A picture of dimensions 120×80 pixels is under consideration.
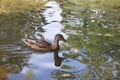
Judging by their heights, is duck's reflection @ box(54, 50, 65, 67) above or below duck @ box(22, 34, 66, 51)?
below

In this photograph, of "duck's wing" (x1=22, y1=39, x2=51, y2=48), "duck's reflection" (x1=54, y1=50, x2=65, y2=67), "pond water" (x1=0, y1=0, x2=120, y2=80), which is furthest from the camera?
"duck's wing" (x1=22, y1=39, x2=51, y2=48)

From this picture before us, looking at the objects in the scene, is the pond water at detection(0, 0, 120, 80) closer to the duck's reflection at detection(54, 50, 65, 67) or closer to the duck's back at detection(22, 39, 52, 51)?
the duck's reflection at detection(54, 50, 65, 67)

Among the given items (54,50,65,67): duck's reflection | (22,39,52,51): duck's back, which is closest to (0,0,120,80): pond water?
(54,50,65,67): duck's reflection

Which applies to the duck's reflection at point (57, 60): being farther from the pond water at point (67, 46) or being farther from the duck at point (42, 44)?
the duck at point (42, 44)

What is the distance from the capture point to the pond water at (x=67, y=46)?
27.7 ft

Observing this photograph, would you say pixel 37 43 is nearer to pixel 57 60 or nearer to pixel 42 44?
pixel 42 44

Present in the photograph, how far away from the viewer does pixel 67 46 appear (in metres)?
10.5

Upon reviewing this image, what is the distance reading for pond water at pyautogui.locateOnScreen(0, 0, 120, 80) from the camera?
27.7 ft

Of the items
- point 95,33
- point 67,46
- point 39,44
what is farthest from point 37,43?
point 95,33

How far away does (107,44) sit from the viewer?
1047 centimetres

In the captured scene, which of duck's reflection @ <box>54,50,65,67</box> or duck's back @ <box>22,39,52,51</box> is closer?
duck's reflection @ <box>54,50,65,67</box>

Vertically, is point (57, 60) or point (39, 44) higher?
point (39, 44)

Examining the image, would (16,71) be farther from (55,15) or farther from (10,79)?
(55,15)

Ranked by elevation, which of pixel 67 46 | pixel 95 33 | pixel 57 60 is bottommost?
pixel 57 60
